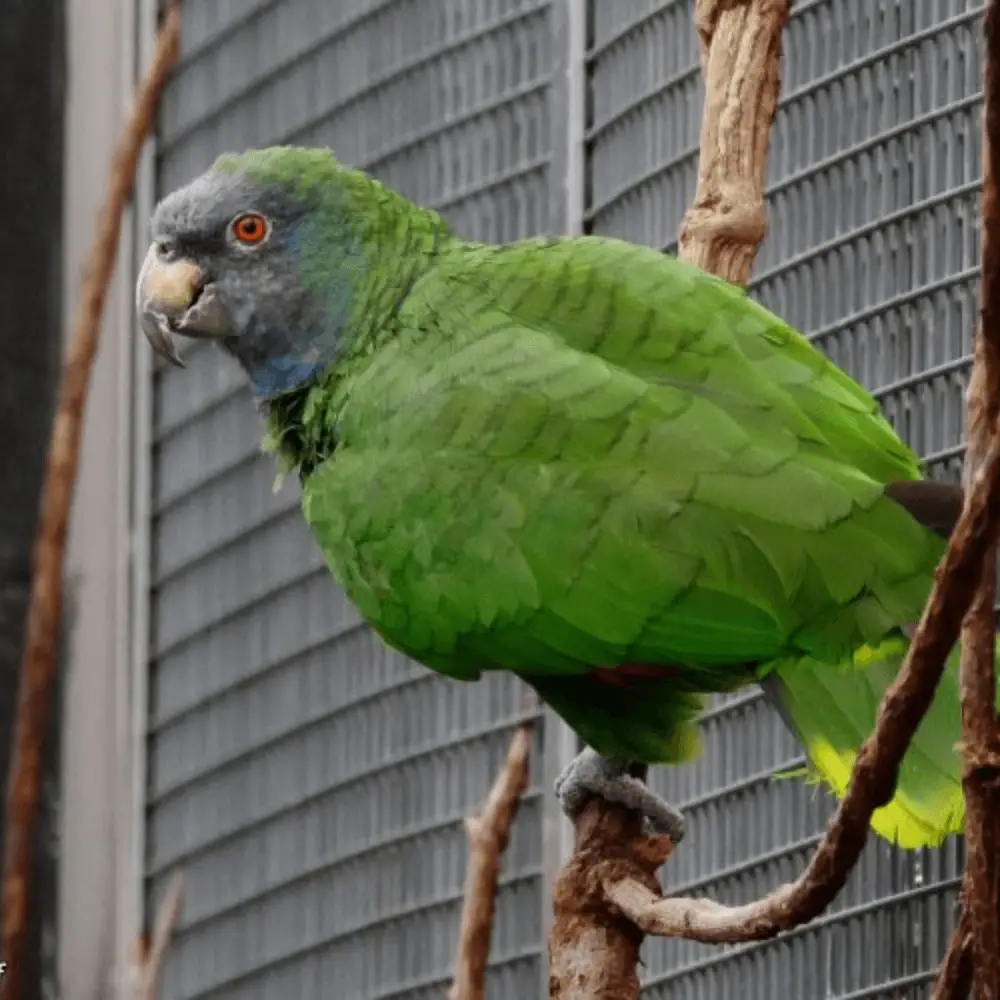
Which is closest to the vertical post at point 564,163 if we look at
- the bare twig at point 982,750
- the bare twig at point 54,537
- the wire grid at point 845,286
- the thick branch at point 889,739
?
the wire grid at point 845,286

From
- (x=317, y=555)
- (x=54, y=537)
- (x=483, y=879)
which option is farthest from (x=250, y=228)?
(x=317, y=555)

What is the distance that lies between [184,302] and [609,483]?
471 mm

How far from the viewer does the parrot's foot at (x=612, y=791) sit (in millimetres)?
1589

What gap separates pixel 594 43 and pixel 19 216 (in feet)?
3.36

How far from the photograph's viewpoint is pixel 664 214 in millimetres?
2355

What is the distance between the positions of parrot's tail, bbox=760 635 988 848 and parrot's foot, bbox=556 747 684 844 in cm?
13

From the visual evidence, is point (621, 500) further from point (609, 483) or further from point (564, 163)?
point (564, 163)

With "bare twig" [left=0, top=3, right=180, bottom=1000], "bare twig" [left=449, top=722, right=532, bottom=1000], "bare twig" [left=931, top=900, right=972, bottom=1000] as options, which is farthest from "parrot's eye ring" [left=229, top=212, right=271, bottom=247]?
"bare twig" [left=931, top=900, right=972, bottom=1000]

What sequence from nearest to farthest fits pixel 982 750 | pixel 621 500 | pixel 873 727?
pixel 982 750, pixel 873 727, pixel 621 500

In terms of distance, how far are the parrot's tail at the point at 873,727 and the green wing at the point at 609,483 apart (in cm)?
2

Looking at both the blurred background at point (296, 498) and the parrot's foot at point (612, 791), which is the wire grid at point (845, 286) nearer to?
the blurred background at point (296, 498)

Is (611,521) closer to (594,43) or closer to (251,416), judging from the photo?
(594,43)

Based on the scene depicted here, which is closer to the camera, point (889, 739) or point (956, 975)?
point (889, 739)

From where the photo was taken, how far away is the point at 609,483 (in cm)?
157
